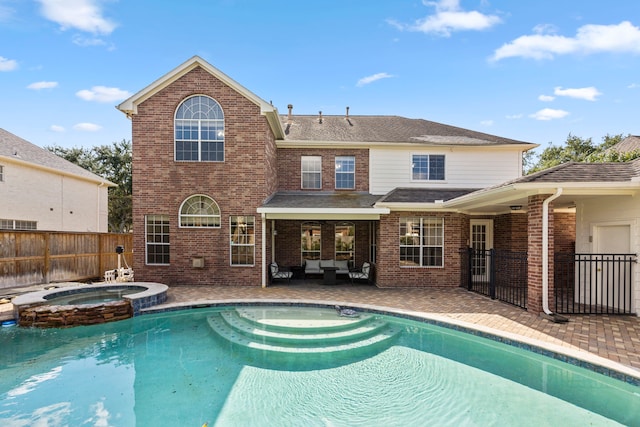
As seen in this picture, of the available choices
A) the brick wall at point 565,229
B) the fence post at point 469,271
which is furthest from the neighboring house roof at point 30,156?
the brick wall at point 565,229

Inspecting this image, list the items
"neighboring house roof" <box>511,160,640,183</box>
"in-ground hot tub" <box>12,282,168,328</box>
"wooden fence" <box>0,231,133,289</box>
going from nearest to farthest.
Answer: "neighboring house roof" <box>511,160,640,183</box> < "in-ground hot tub" <box>12,282,168,328</box> < "wooden fence" <box>0,231,133,289</box>

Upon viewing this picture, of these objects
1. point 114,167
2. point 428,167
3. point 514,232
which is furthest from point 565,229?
point 114,167

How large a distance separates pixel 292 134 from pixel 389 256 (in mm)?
7400

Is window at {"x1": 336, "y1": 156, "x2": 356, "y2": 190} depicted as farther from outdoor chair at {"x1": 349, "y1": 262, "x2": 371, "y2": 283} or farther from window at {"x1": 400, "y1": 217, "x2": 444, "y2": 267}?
outdoor chair at {"x1": 349, "y1": 262, "x2": 371, "y2": 283}

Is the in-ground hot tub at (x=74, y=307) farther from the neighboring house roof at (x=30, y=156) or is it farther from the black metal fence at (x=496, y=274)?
the black metal fence at (x=496, y=274)

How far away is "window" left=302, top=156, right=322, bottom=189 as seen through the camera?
48.3ft

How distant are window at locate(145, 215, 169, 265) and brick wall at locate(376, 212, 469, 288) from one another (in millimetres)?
8633

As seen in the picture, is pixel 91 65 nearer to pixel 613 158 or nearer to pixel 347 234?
pixel 347 234

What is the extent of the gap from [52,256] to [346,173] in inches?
506

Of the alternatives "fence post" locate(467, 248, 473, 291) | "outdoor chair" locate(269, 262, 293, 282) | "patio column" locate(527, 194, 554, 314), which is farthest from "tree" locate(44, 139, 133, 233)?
"patio column" locate(527, 194, 554, 314)

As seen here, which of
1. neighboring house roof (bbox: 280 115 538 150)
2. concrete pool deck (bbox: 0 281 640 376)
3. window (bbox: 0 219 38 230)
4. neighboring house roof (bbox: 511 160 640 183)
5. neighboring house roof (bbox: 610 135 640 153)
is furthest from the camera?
neighboring house roof (bbox: 610 135 640 153)

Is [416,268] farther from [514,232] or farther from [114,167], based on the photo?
[114,167]

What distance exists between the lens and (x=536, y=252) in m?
8.25

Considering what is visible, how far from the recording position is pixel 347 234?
49.2 ft
